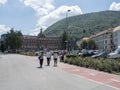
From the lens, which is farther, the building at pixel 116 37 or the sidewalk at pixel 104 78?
the building at pixel 116 37

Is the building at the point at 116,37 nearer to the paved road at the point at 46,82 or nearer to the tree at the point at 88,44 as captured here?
the tree at the point at 88,44

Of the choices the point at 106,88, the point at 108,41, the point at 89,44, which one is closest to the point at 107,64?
the point at 106,88

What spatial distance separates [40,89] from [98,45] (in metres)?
162

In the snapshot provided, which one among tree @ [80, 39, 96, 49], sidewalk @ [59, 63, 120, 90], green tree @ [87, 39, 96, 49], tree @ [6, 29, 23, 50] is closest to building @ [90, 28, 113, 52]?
green tree @ [87, 39, 96, 49]

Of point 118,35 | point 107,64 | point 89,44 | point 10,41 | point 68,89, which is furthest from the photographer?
point 89,44

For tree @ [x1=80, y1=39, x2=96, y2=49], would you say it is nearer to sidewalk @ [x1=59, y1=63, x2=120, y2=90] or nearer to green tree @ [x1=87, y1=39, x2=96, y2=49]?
green tree @ [x1=87, y1=39, x2=96, y2=49]

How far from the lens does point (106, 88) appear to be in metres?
15.1

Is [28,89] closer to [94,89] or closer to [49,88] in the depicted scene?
[49,88]

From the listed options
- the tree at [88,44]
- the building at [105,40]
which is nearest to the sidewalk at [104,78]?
the building at [105,40]

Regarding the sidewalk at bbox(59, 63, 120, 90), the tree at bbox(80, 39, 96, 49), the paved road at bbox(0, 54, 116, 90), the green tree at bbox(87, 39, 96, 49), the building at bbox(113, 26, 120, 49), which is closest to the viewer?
the paved road at bbox(0, 54, 116, 90)

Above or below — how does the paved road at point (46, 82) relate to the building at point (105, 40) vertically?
below

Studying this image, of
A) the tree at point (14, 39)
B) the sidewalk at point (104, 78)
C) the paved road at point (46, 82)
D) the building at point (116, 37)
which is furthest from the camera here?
the tree at point (14, 39)

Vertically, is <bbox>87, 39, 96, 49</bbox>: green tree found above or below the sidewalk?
above

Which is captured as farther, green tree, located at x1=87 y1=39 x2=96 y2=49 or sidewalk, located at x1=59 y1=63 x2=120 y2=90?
green tree, located at x1=87 y1=39 x2=96 y2=49
